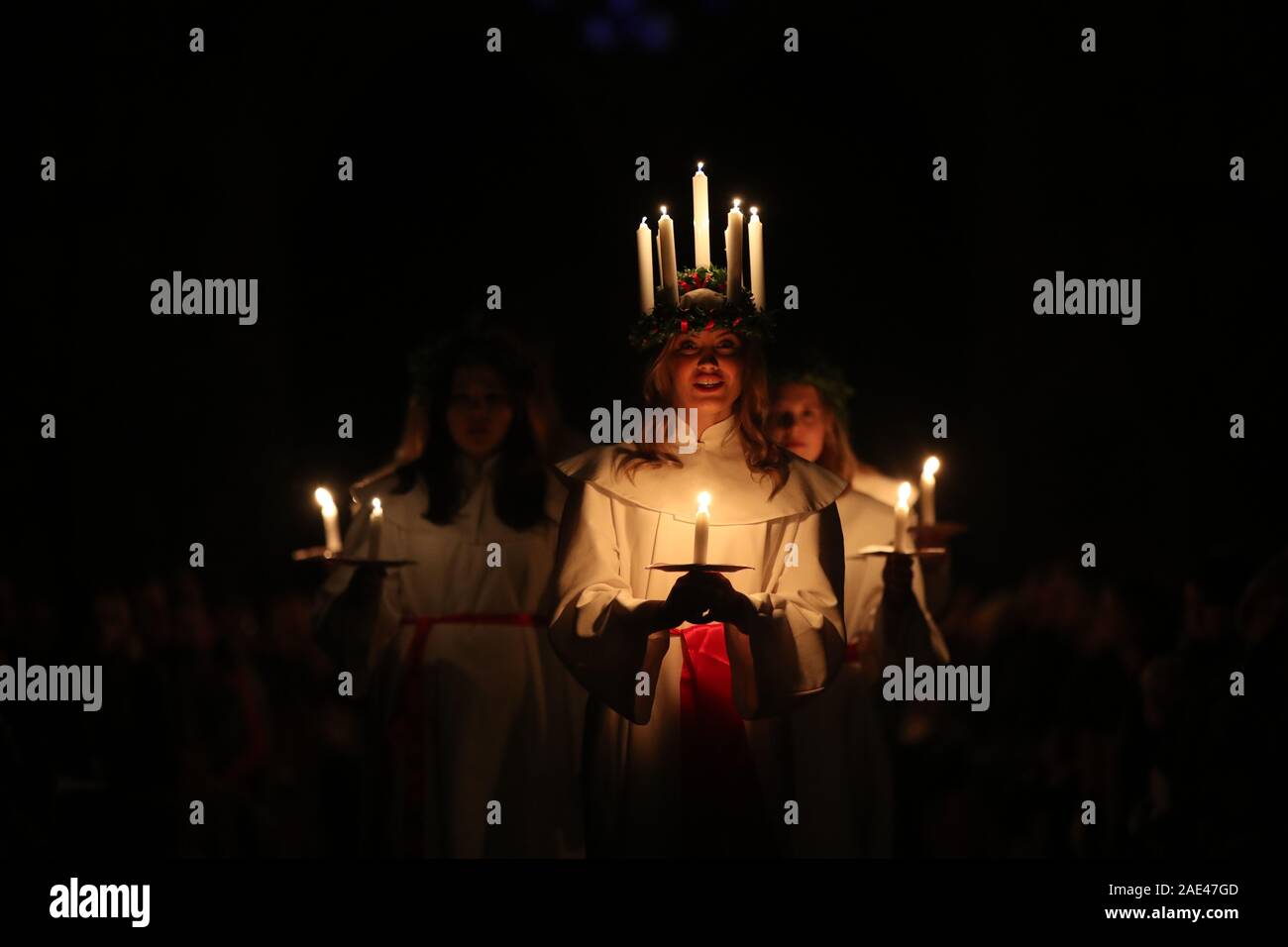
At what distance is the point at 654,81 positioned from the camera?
822cm

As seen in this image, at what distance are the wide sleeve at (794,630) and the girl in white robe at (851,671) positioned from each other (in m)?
0.71

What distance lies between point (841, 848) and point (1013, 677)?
1435 mm

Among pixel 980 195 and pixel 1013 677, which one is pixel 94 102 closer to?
pixel 980 195

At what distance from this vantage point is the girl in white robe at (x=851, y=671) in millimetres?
7062

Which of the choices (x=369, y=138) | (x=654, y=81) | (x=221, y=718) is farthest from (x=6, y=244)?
(x=654, y=81)

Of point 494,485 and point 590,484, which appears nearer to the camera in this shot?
point 590,484

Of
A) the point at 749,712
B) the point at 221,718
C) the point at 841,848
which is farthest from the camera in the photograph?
the point at 221,718

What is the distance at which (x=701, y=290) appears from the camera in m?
6.23

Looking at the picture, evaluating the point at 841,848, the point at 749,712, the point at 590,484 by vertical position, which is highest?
the point at 590,484

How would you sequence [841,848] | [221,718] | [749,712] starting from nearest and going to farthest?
[749,712] < [841,848] < [221,718]

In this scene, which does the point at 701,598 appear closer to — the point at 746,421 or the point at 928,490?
the point at 746,421

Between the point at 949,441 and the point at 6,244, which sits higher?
the point at 6,244
